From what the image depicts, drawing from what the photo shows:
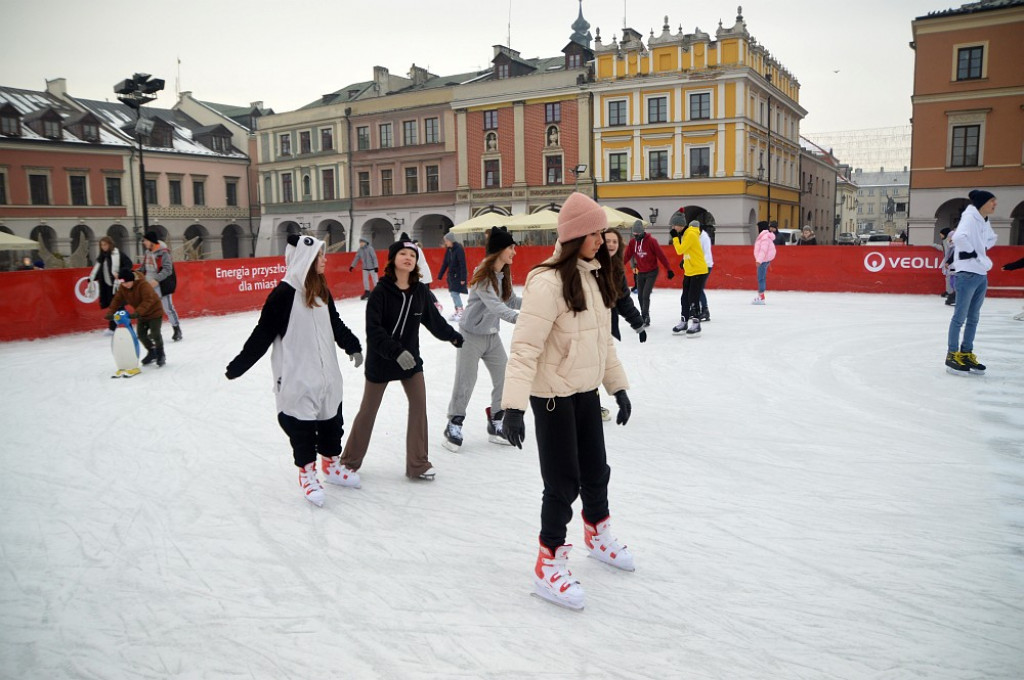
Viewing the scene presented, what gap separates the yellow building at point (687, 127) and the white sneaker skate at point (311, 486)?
33.7 meters

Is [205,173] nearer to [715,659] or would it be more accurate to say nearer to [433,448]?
[433,448]

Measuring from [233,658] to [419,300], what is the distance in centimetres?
261

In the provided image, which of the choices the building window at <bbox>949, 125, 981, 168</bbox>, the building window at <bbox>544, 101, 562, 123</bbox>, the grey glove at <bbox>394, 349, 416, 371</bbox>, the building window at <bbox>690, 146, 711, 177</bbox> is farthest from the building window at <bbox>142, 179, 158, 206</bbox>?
the grey glove at <bbox>394, 349, 416, 371</bbox>

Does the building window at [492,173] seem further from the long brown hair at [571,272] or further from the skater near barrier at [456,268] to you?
the long brown hair at [571,272]

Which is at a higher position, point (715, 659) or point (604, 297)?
point (604, 297)

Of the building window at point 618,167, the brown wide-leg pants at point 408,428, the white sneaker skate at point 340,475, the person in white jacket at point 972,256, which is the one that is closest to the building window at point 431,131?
the building window at point 618,167

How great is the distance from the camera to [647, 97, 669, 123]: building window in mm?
37156

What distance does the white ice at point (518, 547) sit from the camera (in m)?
2.93

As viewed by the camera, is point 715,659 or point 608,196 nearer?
point 715,659

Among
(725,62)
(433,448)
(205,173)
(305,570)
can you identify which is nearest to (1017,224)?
(725,62)

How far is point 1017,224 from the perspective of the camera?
30750 mm

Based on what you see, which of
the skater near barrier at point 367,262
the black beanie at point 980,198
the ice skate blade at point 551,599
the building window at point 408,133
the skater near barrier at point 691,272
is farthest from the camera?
the building window at point 408,133

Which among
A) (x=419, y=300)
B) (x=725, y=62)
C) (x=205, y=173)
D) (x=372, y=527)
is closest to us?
(x=372, y=527)

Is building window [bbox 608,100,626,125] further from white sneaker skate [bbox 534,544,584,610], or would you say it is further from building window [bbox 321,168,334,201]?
white sneaker skate [bbox 534,544,584,610]
